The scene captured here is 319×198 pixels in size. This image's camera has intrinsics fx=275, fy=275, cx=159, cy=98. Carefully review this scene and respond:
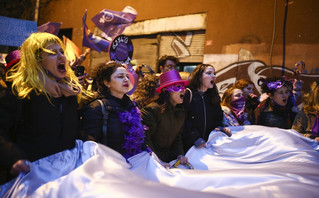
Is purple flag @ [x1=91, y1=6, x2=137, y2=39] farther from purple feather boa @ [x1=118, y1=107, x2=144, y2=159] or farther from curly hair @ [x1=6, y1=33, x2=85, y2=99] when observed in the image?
curly hair @ [x1=6, y1=33, x2=85, y2=99]

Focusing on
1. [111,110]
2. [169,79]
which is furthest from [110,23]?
[111,110]

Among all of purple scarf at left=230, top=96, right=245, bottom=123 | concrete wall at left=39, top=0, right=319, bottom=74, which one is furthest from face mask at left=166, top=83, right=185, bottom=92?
concrete wall at left=39, top=0, right=319, bottom=74

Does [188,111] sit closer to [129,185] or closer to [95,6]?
[129,185]

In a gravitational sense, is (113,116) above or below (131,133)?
above

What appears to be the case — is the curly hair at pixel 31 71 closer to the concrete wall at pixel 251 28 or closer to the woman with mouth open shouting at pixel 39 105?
the woman with mouth open shouting at pixel 39 105

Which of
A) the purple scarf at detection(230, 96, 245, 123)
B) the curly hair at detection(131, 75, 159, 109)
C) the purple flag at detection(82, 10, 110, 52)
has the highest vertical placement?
the purple flag at detection(82, 10, 110, 52)

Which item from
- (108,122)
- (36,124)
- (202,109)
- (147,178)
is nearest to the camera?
(36,124)

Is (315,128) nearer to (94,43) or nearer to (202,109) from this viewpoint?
(202,109)

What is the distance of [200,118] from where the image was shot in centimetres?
411

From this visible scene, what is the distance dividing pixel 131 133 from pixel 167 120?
2.53 feet

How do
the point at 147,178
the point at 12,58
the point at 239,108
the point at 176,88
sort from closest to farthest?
the point at 147,178 < the point at 12,58 < the point at 176,88 < the point at 239,108

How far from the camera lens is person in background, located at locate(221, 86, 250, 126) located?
447cm

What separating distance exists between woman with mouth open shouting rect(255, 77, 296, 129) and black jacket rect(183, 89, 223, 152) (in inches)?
39.2

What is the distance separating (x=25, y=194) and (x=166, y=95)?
2.22 meters
